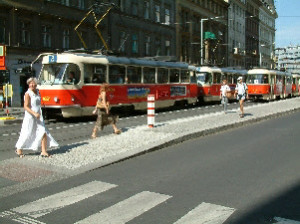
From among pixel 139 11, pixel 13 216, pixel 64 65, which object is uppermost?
pixel 139 11

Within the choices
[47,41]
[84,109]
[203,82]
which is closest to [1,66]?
[84,109]

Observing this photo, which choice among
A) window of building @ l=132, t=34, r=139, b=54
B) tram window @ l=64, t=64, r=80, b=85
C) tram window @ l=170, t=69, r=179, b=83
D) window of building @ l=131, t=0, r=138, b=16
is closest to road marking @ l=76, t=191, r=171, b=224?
tram window @ l=64, t=64, r=80, b=85

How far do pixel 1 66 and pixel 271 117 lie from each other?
12543 millimetres

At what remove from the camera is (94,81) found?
747 inches

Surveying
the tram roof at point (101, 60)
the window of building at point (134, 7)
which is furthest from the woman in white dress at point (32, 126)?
the window of building at point (134, 7)

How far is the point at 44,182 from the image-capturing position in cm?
687

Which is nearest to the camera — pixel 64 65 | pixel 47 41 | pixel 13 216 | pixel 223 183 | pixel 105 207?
pixel 13 216

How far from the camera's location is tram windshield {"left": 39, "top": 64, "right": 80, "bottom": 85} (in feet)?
59.2

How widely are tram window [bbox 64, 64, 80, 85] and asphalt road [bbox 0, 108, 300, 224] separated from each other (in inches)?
362

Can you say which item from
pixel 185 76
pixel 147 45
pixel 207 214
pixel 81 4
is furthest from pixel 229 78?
pixel 207 214

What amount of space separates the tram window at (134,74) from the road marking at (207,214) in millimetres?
16111

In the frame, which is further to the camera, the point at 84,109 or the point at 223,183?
the point at 84,109

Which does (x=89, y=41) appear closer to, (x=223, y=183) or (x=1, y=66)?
Result: (x=1, y=66)

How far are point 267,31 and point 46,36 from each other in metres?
85.2
